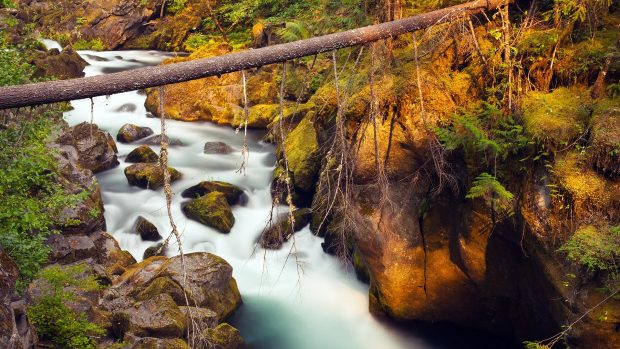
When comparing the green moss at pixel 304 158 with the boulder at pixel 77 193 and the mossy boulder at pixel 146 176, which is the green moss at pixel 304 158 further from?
the boulder at pixel 77 193

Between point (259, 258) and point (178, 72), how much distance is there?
9.00 m

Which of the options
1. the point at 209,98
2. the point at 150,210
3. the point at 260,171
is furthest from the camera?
the point at 209,98

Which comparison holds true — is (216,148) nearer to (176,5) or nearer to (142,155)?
(142,155)

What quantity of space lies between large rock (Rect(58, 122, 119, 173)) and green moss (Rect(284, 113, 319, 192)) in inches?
247

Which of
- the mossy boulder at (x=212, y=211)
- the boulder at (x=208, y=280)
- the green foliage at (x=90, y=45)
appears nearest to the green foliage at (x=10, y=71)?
the boulder at (x=208, y=280)

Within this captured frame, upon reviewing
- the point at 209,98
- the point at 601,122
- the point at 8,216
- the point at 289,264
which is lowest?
the point at 289,264

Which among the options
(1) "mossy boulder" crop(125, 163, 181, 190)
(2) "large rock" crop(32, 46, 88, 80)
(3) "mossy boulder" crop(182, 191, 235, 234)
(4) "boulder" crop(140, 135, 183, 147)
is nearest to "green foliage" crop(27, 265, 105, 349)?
(3) "mossy boulder" crop(182, 191, 235, 234)

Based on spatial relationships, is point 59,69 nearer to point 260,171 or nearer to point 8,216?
point 260,171

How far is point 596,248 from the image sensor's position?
7.71 m

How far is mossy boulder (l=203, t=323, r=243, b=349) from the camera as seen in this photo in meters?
10.8

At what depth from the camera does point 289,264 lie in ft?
47.6

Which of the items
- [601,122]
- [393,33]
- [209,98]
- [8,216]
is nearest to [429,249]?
[601,122]

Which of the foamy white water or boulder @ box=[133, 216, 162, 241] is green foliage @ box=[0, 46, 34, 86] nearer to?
the foamy white water

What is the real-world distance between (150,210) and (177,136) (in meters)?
5.12
